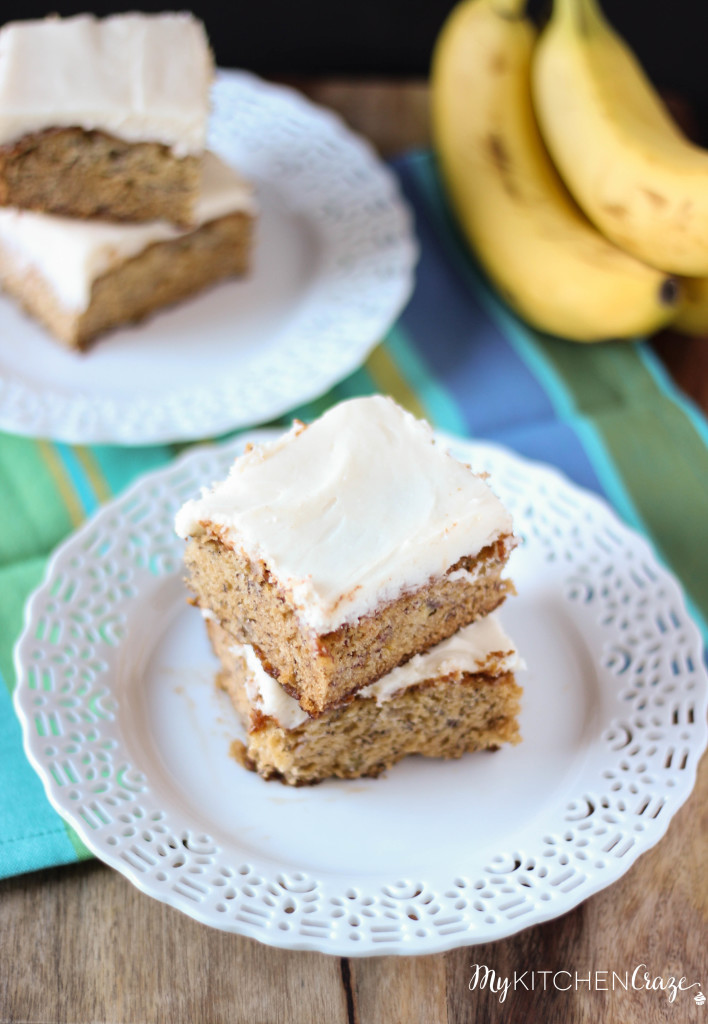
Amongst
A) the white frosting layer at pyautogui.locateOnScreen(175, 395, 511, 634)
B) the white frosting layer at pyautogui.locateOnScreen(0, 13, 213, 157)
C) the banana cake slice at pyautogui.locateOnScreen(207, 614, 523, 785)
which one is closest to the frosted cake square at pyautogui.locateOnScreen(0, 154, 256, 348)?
the white frosting layer at pyautogui.locateOnScreen(0, 13, 213, 157)

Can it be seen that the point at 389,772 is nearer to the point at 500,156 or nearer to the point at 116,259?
the point at 116,259

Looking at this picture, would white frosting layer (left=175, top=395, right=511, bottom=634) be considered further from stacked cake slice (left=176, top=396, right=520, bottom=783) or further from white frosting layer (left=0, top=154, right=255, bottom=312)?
white frosting layer (left=0, top=154, right=255, bottom=312)

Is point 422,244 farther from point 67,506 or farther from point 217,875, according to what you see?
point 217,875

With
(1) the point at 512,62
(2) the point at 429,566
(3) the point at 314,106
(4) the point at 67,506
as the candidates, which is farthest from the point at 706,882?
(3) the point at 314,106

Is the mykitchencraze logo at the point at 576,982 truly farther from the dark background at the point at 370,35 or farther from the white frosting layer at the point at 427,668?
the dark background at the point at 370,35

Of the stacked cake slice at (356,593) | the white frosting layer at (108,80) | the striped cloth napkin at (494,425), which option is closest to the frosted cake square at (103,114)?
the white frosting layer at (108,80)
